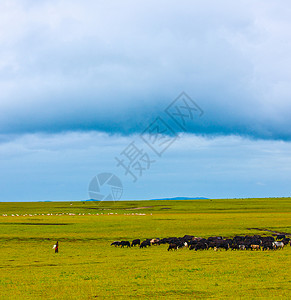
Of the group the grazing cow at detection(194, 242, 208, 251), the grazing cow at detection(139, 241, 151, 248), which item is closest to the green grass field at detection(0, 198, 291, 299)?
the grazing cow at detection(139, 241, 151, 248)

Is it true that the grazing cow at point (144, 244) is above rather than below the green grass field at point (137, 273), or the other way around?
above

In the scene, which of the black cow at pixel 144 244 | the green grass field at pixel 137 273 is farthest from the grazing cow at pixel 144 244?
the green grass field at pixel 137 273

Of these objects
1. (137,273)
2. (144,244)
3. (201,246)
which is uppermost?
(144,244)

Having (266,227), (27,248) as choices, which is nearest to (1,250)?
(27,248)

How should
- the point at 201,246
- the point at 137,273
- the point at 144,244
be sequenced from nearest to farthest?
1. the point at 137,273
2. the point at 201,246
3. the point at 144,244

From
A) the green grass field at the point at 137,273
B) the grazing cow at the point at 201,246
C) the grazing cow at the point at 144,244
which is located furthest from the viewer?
the grazing cow at the point at 144,244

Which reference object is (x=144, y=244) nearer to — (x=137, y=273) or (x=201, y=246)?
(x=201, y=246)

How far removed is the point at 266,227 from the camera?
55.9 meters

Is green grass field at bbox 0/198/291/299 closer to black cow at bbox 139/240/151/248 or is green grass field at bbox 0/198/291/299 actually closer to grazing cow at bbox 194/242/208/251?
black cow at bbox 139/240/151/248

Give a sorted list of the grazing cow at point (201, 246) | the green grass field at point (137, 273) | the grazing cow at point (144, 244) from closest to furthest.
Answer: the green grass field at point (137, 273) < the grazing cow at point (201, 246) < the grazing cow at point (144, 244)

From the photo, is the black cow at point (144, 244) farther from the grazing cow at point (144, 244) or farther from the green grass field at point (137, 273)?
the green grass field at point (137, 273)

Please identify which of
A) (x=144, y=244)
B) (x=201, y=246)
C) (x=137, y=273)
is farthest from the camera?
(x=144, y=244)

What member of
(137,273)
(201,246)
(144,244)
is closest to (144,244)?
(144,244)

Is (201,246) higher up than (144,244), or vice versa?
(144,244)
